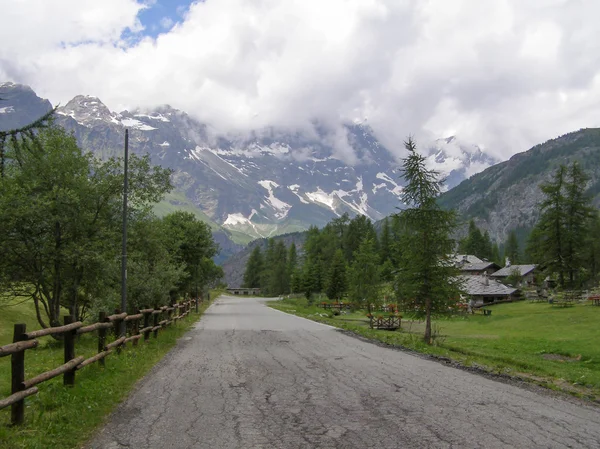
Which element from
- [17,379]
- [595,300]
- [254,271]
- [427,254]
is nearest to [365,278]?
[595,300]

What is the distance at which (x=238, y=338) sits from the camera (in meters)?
20.8

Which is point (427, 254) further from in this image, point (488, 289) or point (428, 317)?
point (488, 289)

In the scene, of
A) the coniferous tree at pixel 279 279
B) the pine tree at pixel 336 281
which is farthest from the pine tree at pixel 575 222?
the coniferous tree at pixel 279 279

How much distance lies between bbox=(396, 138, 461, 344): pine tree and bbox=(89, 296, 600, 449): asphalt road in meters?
8.64

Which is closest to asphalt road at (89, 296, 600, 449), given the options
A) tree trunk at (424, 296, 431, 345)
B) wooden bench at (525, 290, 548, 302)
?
tree trunk at (424, 296, 431, 345)

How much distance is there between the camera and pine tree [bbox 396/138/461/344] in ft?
70.1

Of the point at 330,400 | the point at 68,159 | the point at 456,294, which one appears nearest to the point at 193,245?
the point at 68,159

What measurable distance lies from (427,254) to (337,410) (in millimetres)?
14668

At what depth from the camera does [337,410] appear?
25.5 feet

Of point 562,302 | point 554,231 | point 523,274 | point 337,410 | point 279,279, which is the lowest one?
point 562,302

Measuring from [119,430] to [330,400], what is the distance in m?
3.58

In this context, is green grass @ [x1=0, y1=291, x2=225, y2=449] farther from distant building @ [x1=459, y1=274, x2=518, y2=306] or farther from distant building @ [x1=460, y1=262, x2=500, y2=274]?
distant building @ [x1=460, y1=262, x2=500, y2=274]

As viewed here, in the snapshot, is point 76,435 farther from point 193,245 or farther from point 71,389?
point 193,245

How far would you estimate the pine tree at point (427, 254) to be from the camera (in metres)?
21.4
